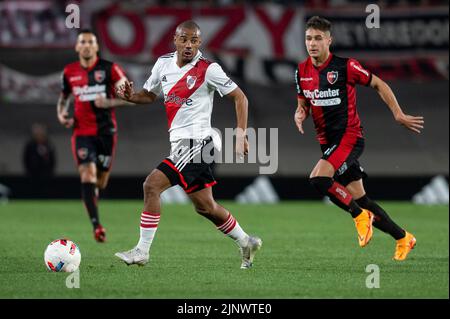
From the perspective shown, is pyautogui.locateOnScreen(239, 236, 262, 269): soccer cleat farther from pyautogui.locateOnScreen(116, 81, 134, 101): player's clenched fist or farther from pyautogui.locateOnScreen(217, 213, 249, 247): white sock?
pyautogui.locateOnScreen(116, 81, 134, 101): player's clenched fist

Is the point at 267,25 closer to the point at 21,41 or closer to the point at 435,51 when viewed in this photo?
the point at 435,51

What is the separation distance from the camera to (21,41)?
61.3 ft

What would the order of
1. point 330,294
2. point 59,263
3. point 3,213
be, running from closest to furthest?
point 330,294
point 59,263
point 3,213

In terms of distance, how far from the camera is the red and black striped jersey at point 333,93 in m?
8.98

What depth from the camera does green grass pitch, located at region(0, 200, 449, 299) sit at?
712 centimetres

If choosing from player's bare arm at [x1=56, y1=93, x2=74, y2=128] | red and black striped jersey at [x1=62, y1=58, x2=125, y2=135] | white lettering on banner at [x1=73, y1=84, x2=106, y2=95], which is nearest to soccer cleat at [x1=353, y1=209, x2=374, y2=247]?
red and black striped jersey at [x1=62, y1=58, x2=125, y2=135]

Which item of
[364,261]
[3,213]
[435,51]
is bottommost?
[3,213]

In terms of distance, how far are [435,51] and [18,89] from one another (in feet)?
26.6

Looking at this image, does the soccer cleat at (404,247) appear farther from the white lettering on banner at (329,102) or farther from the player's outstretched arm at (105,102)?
the player's outstretched arm at (105,102)

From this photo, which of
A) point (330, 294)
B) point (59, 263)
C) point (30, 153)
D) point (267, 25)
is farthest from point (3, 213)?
point (330, 294)

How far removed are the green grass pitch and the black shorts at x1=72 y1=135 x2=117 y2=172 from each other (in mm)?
960

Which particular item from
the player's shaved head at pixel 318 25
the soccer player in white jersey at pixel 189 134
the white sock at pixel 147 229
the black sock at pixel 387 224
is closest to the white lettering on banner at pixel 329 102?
the player's shaved head at pixel 318 25

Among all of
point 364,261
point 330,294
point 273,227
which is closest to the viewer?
point 330,294

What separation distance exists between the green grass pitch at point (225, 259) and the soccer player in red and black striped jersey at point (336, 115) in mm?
503
